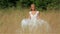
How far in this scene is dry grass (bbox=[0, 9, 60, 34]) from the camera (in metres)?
8.00

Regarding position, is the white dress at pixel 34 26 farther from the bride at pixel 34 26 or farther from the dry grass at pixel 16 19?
the dry grass at pixel 16 19

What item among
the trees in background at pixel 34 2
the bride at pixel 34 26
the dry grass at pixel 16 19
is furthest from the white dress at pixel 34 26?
the trees in background at pixel 34 2

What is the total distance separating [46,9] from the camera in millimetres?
10805

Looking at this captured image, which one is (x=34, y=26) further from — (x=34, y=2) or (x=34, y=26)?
(x=34, y=2)

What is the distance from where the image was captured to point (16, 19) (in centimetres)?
916

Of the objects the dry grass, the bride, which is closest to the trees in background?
the dry grass

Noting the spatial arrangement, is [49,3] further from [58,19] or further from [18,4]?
[58,19]

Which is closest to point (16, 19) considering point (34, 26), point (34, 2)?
point (34, 26)

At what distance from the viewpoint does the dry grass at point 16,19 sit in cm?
800

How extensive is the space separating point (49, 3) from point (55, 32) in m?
3.70

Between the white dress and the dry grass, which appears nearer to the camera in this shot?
the white dress

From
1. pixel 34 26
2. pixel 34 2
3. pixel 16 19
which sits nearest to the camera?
pixel 34 26

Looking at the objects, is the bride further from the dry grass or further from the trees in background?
the trees in background

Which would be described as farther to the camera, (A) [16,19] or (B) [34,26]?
(A) [16,19]
